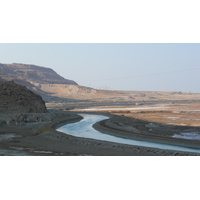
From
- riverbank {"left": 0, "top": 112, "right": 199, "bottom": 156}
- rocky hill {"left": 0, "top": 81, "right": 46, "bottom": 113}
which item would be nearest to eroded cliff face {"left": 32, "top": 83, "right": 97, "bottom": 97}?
rocky hill {"left": 0, "top": 81, "right": 46, "bottom": 113}

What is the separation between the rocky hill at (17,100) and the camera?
28734 millimetres

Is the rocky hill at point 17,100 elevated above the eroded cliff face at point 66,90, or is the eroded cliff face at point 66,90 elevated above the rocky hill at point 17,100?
the eroded cliff face at point 66,90

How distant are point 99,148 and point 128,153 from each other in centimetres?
195

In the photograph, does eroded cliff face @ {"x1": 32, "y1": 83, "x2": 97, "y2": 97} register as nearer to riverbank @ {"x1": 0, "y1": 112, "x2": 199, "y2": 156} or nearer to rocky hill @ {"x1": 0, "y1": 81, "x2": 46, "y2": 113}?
rocky hill @ {"x1": 0, "y1": 81, "x2": 46, "y2": 113}

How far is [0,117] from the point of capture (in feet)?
81.0

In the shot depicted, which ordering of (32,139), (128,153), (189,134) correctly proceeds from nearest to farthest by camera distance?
(128,153) < (32,139) < (189,134)

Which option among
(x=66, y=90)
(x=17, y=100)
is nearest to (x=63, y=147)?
(x=17, y=100)

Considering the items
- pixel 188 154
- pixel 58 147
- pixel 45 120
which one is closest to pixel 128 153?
pixel 188 154

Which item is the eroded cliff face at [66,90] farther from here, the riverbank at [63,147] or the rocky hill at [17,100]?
the riverbank at [63,147]

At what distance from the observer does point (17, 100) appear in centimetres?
3009

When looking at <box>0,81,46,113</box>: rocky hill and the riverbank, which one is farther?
<box>0,81,46,113</box>: rocky hill

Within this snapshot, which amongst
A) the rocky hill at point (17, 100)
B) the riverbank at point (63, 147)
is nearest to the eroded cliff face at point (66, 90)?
the rocky hill at point (17, 100)

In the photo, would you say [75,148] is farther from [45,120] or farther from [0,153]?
[45,120]

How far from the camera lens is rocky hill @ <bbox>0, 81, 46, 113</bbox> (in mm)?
28734
